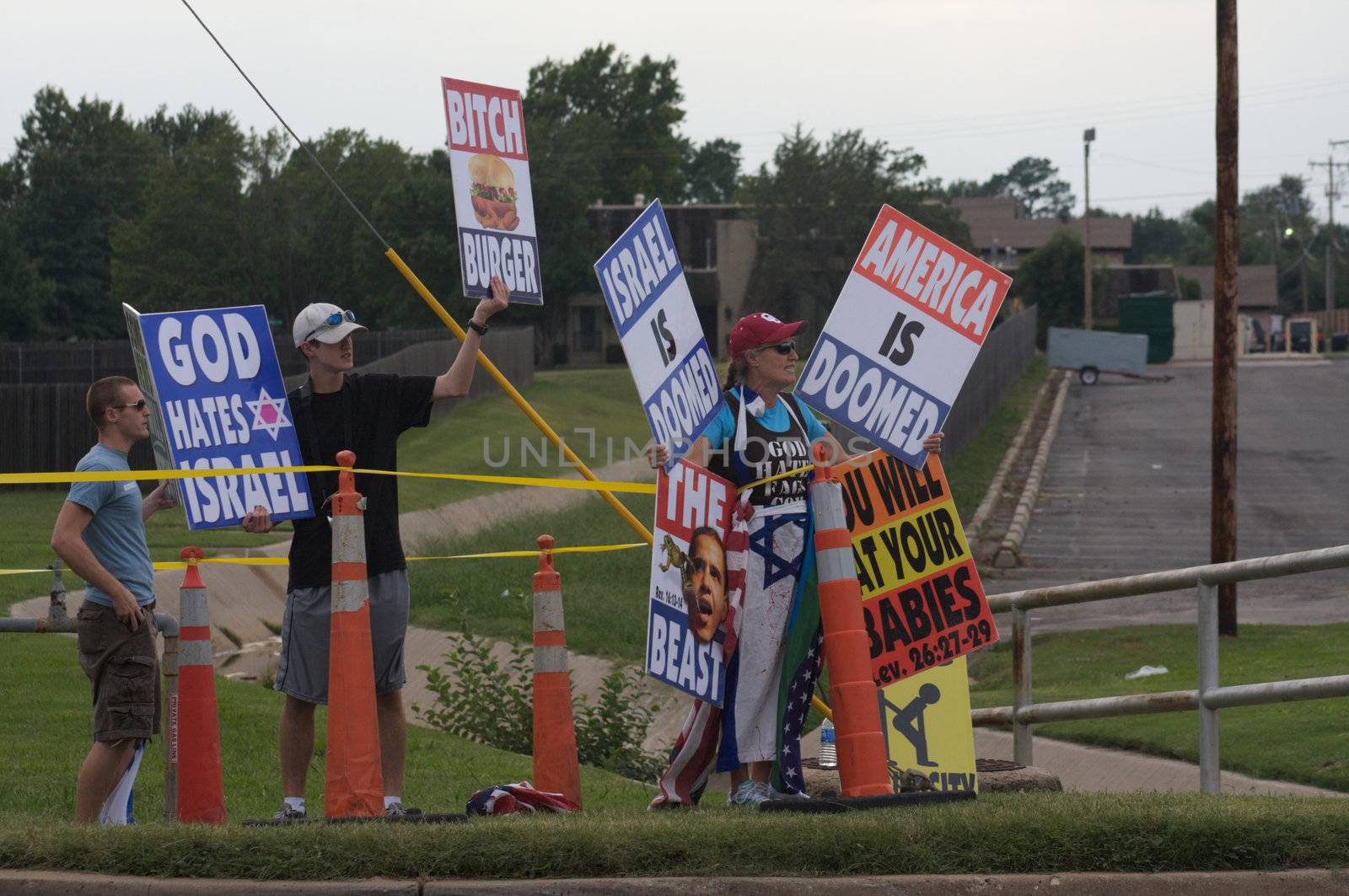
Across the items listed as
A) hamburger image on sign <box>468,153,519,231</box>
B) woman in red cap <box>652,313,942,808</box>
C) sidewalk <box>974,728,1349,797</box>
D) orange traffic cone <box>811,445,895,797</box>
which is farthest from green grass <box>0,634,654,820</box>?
sidewalk <box>974,728,1349,797</box>

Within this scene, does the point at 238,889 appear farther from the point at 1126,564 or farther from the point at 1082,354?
the point at 1082,354

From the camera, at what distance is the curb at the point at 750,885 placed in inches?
193

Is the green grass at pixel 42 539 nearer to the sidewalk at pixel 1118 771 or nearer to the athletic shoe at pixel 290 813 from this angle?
the sidewalk at pixel 1118 771

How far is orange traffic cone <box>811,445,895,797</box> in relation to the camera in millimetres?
6023

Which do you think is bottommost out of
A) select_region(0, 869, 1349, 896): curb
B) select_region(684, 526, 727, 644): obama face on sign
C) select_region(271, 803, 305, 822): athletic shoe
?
select_region(271, 803, 305, 822): athletic shoe

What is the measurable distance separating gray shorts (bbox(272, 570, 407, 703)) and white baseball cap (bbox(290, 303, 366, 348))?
0.87 metres

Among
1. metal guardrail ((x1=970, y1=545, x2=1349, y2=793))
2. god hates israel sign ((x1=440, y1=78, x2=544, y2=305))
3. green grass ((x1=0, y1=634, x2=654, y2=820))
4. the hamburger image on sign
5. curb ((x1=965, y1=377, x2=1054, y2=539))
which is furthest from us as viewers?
curb ((x1=965, y1=377, x2=1054, y2=539))

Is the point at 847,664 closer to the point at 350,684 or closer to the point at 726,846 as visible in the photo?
the point at 726,846

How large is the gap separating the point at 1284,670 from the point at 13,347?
42.2m

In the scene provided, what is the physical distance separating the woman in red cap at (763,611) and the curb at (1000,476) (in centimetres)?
1263

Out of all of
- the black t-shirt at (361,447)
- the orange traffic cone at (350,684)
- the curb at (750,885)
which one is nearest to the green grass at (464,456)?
the black t-shirt at (361,447)

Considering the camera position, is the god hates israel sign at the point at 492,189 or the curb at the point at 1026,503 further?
the curb at the point at 1026,503

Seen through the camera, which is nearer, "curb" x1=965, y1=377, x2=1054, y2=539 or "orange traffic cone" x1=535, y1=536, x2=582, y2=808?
"orange traffic cone" x1=535, y1=536, x2=582, y2=808

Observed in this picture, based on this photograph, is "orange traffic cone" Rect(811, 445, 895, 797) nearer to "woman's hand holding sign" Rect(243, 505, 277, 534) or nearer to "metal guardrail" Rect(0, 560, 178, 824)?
"woman's hand holding sign" Rect(243, 505, 277, 534)
